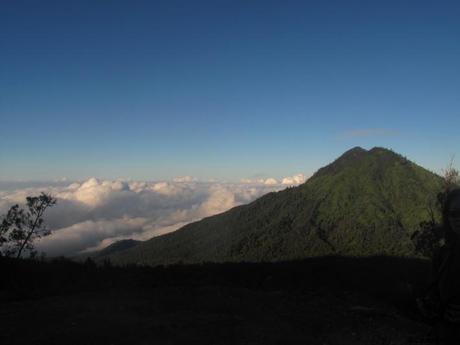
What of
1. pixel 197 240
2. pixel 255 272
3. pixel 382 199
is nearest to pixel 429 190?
pixel 382 199

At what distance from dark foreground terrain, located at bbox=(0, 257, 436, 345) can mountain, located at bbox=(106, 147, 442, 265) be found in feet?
235

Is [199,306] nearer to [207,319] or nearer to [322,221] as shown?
[207,319]

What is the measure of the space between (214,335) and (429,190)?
477 feet

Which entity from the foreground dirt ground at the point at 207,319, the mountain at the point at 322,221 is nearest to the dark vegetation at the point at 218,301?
the foreground dirt ground at the point at 207,319

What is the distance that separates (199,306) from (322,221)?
399 ft

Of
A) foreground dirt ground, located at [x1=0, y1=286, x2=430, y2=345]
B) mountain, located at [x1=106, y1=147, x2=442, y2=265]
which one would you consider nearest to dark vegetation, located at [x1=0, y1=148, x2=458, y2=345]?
foreground dirt ground, located at [x1=0, y1=286, x2=430, y2=345]

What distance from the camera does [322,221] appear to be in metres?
130

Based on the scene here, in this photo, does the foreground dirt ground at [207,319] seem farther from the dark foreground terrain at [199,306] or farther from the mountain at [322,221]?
the mountain at [322,221]

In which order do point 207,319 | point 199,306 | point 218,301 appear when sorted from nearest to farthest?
point 207,319 → point 199,306 → point 218,301

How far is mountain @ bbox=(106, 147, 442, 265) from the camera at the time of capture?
10412 cm

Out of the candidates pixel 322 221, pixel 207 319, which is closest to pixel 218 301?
pixel 207 319

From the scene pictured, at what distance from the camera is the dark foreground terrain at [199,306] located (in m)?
9.44

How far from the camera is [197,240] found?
127250mm

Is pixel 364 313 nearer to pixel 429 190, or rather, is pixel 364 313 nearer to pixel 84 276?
pixel 84 276
